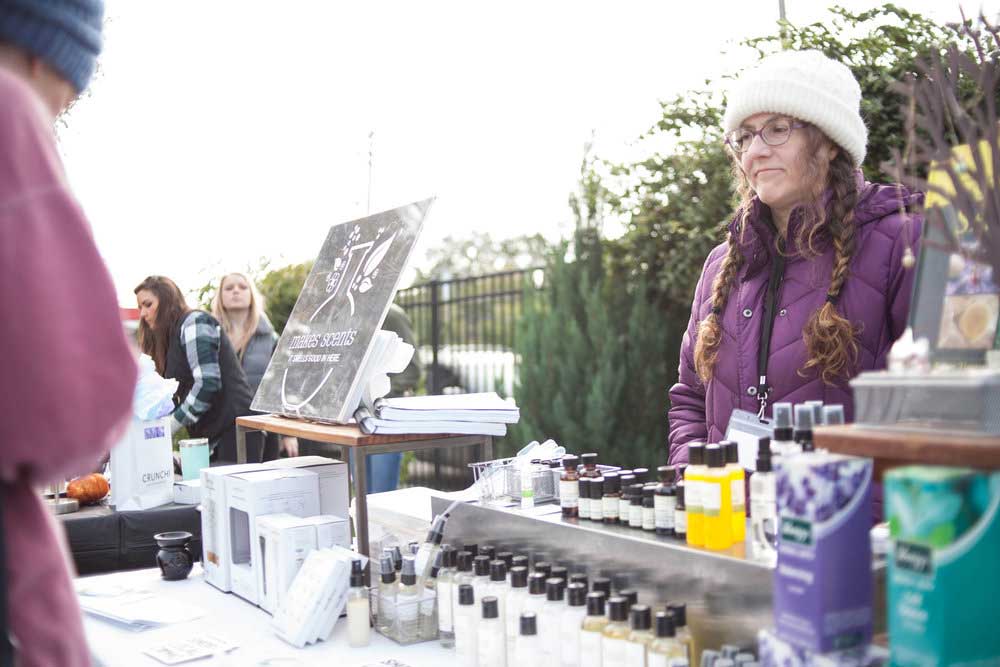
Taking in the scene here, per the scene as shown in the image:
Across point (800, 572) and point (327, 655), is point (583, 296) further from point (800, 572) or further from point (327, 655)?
point (800, 572)

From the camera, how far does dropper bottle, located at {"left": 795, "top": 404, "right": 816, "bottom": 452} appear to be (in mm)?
1312

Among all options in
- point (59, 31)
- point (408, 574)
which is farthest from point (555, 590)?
point (59, 31)

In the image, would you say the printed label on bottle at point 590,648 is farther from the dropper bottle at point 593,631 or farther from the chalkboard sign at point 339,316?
the chalkboard sign at point 339,316

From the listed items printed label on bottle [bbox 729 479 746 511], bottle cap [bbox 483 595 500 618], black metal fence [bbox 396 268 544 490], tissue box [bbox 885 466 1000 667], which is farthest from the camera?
black metal fence [bbox 396 268 544 490]

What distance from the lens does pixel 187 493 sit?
3.11 m

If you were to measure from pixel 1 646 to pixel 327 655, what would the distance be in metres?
0.96

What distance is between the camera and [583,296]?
5680 millimetres

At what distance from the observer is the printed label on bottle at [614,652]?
1.37m

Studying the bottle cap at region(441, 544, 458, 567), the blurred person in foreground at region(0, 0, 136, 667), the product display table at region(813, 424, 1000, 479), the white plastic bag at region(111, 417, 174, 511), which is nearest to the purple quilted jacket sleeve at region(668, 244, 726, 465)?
the bottle cap at region(441, 544, 458, 567)

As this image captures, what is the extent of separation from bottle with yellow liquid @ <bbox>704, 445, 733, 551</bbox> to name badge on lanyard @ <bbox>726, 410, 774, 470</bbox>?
14.6 inches

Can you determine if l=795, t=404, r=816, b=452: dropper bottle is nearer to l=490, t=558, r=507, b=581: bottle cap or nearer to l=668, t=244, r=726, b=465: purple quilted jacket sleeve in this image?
l=490, t=558, r=507, b=581: bottle cap

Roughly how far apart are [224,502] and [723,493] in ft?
4.95

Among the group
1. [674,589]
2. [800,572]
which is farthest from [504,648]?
[800,572]

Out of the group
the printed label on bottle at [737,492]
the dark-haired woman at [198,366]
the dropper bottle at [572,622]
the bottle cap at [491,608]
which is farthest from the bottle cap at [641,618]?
the dark-haired woman at [198,366]
